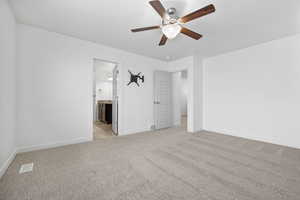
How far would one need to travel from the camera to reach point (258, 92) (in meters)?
3.29

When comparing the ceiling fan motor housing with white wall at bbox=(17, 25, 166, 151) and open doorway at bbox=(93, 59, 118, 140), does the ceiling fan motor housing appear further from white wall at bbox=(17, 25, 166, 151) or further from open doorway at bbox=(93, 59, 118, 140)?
open doorway at bbox=(93, 59, 118, 140)

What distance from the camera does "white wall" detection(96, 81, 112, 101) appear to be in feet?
23.1

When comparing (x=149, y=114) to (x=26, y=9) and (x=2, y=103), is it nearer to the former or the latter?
(x=2, y=103)

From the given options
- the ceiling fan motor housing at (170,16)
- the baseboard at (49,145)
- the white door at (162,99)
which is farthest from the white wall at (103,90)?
the ceiling fan motor housing at (170,16)

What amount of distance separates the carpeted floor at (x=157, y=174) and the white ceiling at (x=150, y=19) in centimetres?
252

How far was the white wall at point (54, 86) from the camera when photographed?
250 centimetres

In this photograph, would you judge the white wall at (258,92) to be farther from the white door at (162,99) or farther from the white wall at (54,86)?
the white wall at (54,86)

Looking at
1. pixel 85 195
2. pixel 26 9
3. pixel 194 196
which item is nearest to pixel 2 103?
pixel 26 9

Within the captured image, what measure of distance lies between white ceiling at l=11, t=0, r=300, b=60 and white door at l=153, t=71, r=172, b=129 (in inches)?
58.4

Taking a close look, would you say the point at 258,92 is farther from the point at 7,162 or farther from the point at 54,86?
the point at 7,162

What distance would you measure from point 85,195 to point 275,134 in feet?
13.6

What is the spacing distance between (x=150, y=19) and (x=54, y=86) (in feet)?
8.19

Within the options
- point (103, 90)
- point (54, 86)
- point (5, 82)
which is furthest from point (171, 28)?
point (103, 90)

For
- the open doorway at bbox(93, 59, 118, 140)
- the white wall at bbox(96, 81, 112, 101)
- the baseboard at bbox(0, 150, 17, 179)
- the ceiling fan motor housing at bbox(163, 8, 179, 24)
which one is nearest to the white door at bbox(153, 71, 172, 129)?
the open doorway at bbox(93, 59, 118, 140)
